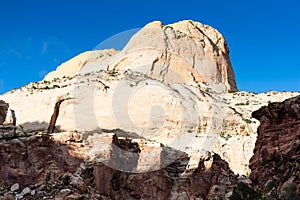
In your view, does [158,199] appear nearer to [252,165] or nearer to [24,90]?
[252,165]

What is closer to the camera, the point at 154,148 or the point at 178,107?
the point at 154,148

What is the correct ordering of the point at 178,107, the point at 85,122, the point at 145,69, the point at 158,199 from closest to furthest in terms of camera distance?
1. the point at 158,199
2. the point at 85,122
3. the point at 178,107
4. the point at 145,69

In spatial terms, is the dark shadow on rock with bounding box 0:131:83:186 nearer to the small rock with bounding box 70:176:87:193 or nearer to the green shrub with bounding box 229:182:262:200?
the small rock with bounding box 70:176:87:193

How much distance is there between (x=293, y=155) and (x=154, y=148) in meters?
20.4

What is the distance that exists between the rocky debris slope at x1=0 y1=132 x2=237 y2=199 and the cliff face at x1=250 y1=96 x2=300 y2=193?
1158cm

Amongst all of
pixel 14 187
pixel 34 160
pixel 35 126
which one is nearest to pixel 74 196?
pixel 14 187

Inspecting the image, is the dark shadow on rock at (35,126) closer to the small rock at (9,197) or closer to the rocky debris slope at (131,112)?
the rocky debris slope at (131,112)

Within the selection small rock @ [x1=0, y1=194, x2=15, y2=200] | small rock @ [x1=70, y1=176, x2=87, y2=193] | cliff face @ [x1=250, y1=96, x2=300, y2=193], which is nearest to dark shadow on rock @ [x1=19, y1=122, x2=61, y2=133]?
small rock @ [x1=70, y1=176, x2=87, y2=193]

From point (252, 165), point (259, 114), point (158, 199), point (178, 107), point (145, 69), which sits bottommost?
point (158, 199)

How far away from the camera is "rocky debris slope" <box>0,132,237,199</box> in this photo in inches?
1210

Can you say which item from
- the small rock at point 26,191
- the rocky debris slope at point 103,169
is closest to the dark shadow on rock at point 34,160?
the rocky debris slope at point 103,169

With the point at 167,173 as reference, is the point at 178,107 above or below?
above

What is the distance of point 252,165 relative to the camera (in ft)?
64.4

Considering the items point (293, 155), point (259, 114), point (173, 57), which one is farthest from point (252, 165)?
point (173, 57)
